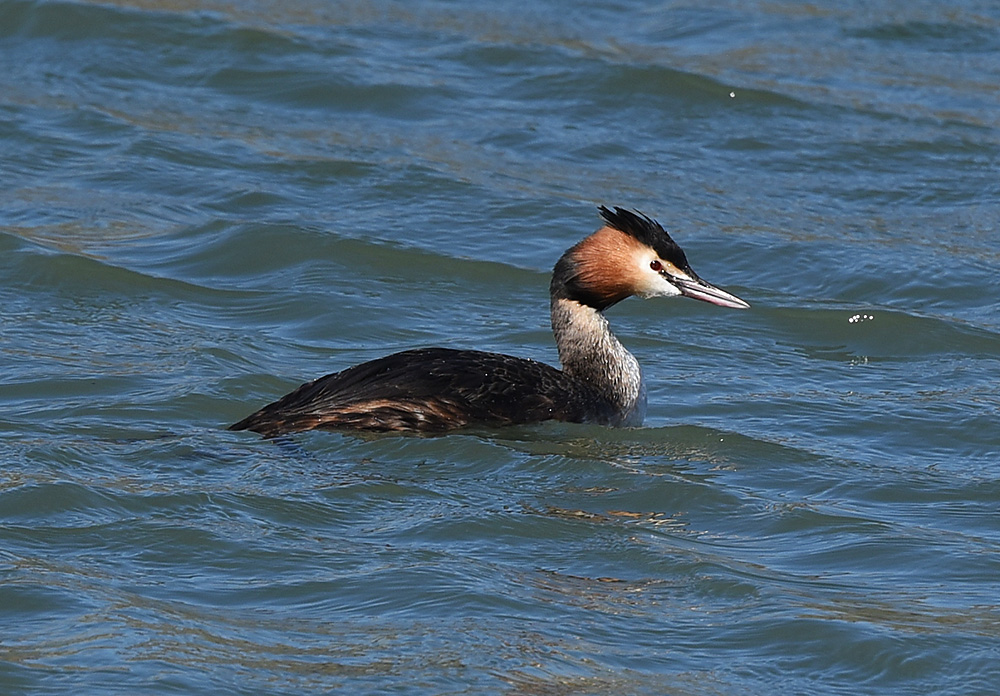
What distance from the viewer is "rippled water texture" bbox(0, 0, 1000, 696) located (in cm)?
591

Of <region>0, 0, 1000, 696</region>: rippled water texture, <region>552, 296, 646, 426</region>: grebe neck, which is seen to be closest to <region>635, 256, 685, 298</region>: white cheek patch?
<region>552, 296, 646, 426</region>: grebe neck

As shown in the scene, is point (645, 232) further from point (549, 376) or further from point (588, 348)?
point (549, 376)

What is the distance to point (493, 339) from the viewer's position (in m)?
9.47

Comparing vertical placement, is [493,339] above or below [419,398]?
below

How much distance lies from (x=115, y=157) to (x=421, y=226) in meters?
2.22

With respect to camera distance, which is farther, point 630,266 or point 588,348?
point 588,348

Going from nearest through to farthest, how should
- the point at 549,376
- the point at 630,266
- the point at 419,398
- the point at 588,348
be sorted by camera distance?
the point at 419,398
the point at 549,376
the point at 630,266
the point at 588,348

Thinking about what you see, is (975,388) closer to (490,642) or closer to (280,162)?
(490,642)

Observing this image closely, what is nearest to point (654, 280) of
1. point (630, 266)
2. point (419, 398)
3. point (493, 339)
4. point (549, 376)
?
point (630, 266)

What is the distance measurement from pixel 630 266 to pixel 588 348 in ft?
1.37

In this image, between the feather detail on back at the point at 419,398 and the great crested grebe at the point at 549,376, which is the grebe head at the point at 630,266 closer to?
the great crested grebe at the point at 549,376

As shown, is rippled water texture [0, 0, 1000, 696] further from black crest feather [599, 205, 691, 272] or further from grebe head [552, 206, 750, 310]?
black crest feather [599, 205, 691, 272]

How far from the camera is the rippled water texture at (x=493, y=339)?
19.4 feet

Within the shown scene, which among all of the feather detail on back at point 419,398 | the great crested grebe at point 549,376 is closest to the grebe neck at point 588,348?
the great crested grebe at point 549,376
